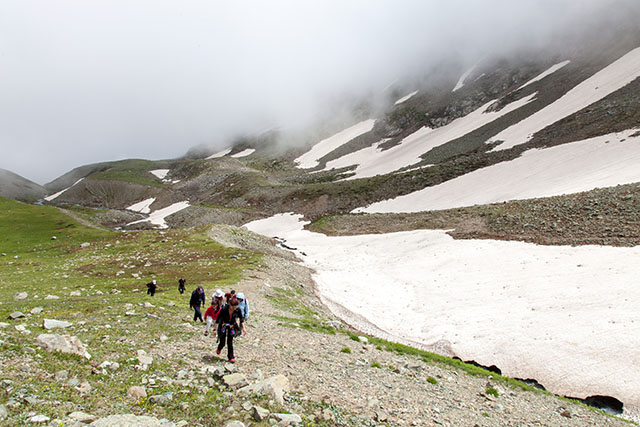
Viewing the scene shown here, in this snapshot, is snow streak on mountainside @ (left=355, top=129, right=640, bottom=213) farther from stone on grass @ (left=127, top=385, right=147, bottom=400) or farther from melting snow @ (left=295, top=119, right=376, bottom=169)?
melting snow @ (left=295, top=119, right=376, bottom=169)

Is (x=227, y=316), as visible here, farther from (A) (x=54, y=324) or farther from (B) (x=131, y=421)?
(A) (x=54, y=324)

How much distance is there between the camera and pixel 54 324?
1311 centimetres

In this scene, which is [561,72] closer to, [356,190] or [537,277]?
[356,190]

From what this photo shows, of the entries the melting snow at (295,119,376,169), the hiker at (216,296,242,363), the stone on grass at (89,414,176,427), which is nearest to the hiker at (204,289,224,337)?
the hiker at (216,296,242,363)

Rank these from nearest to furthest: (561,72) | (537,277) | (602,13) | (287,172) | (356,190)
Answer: (537,277), (356,190), (561,72), (602,13), (287,172)

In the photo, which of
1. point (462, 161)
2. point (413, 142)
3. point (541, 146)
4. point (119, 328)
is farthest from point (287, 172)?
point (119, 328)

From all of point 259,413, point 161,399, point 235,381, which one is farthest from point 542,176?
point 161,399

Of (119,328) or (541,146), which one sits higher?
(541,146)

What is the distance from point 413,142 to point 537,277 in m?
96.6

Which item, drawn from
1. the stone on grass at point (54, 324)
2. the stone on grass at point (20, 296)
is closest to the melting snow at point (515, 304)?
the stone on grass at point (54, 324)

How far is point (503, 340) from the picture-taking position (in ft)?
68.3

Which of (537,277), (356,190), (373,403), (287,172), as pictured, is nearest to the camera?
(373,403)

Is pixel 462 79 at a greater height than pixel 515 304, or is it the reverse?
pixel 462 79

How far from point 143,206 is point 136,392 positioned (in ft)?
493
